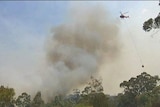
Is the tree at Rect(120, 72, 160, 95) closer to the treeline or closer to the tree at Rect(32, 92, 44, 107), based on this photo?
the treeline

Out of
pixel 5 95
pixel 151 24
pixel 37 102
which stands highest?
pixel 37 102

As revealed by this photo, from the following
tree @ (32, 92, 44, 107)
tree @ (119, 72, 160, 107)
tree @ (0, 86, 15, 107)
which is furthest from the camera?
tree @ (32, 92, 44, 107)

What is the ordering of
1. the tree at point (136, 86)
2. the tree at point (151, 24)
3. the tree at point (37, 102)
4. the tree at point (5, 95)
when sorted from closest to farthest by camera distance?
the tree at point (151, 24), the tree at point (5, 95), the tree at point (136, 86), the tree at point (37, 102)

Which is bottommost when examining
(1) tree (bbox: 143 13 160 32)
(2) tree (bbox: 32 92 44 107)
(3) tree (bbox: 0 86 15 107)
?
(1) tree (bbox: 143 13 160 32)

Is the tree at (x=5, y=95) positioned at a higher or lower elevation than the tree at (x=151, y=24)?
higher

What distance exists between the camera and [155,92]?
103 metres

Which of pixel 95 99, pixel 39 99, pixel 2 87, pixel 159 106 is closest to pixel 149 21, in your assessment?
pixel 159 106

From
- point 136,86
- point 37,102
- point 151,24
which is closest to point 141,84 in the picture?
point 136,86

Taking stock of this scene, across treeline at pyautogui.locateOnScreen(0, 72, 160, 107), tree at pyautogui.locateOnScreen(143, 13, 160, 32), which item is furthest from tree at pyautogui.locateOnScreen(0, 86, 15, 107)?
→ tree at pyautogui.locateOnScreen(143, 13, 160, 32)

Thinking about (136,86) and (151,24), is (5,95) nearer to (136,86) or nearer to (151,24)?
(136,86)

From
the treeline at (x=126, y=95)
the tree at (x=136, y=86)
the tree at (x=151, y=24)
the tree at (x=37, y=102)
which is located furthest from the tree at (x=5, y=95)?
the tree at (x=151, y=24)

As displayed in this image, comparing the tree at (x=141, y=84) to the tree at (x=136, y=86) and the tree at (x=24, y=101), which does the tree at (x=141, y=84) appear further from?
the tree at (x=24, y=101)

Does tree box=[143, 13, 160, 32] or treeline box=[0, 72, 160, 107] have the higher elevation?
treeline box=[0, 72, 160, 107]

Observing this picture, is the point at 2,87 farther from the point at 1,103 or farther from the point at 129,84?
the point at 129,84
